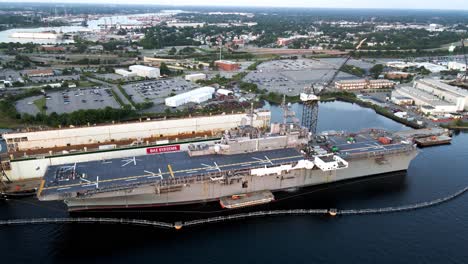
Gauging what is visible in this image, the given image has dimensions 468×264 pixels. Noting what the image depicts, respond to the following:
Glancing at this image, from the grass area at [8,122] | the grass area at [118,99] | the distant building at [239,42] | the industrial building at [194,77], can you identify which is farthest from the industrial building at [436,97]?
the distant building at [239,42]

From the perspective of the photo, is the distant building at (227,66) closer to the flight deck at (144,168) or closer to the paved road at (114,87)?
the paved road at (114,87)

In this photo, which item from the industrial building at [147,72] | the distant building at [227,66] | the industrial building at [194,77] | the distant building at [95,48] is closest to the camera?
the industrial building at [194,77]

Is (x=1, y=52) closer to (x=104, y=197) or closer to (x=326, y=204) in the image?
(x=104, y=197)

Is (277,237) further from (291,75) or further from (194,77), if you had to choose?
(291,75)

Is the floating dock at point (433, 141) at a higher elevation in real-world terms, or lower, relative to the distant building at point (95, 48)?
lower

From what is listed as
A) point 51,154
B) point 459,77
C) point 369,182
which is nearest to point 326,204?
point 369,182

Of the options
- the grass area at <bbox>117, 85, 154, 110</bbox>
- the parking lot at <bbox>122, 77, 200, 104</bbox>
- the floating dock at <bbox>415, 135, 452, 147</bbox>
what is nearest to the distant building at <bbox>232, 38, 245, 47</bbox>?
the parking lot at <bbox>122, 77, 200, 104</bbox>

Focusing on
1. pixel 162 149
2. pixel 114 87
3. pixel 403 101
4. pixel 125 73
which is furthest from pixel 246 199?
pixel 125 73
